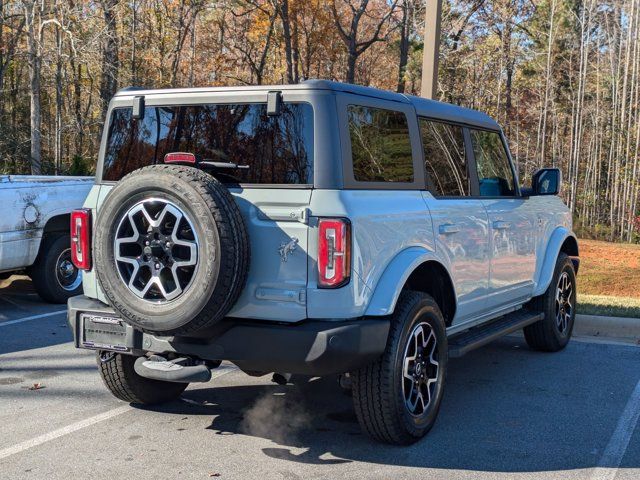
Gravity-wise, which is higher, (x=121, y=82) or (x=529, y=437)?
(x=121, y=82)

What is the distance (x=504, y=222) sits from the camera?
5.77 m

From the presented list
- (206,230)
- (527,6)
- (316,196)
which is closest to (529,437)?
(316,196)

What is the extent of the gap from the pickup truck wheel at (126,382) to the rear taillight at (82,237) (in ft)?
1.99

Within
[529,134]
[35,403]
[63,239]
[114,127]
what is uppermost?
[529,134]

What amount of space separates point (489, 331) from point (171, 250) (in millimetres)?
2693

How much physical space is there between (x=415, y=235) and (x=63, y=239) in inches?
235

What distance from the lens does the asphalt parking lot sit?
4.09 meters

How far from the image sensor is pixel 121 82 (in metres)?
25.1

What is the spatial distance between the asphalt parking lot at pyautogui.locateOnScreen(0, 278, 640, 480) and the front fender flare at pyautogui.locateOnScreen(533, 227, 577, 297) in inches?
26.5

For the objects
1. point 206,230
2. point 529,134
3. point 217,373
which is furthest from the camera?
point 529,134

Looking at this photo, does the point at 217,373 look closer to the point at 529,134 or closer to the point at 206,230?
the point at 206,230

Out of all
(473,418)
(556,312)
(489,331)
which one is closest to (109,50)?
(556,312)

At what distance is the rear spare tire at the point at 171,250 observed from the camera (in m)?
3.79

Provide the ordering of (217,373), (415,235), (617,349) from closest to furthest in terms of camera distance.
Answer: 1. (415,235)
2. (217,373)
3. (617,349)
